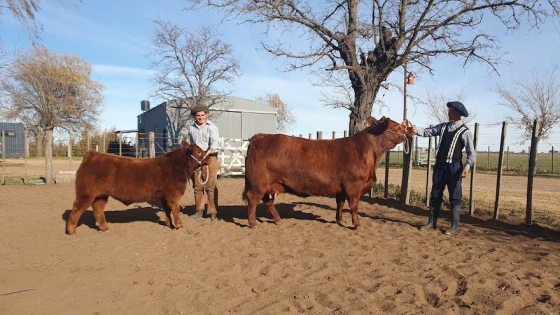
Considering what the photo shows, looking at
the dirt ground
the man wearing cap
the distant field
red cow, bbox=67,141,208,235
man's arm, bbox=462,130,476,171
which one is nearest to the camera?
the dirt ground

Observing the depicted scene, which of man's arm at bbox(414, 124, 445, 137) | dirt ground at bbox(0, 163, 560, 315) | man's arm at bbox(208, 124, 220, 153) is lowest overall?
dirt ground at bbox(0, 163, 560, 315)

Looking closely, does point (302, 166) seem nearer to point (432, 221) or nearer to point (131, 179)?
point (432, 221)

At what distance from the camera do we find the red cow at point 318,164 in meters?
7.02

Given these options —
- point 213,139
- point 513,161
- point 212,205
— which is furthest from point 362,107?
point 513,161

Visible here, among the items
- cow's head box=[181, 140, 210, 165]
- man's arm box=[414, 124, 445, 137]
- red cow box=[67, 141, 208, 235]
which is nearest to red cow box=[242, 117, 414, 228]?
man's arm box=[414, 124, 445, 137]

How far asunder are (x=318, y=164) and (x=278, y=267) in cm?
258

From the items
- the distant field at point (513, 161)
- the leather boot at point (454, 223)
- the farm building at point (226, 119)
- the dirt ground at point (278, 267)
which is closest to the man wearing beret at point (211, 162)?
the dirt ground at point (278, 267)

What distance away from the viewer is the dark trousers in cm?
656

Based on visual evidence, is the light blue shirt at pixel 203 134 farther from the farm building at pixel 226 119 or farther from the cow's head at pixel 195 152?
the farm building at pixel 226 119

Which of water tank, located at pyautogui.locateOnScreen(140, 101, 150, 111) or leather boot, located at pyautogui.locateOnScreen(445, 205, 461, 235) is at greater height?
water tank, located at pyautogui.locateOnScreen(140, 101, 150, 111)

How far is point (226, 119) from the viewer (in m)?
28.8

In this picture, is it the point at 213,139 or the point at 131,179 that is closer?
the point at 131,179

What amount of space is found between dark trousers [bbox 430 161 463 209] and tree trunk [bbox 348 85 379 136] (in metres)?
4.78

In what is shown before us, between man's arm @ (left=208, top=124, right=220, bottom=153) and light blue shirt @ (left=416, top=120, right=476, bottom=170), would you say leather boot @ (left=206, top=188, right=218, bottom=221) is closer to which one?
man's arm @ (left=208, top=124, right=220, bottom=153)
